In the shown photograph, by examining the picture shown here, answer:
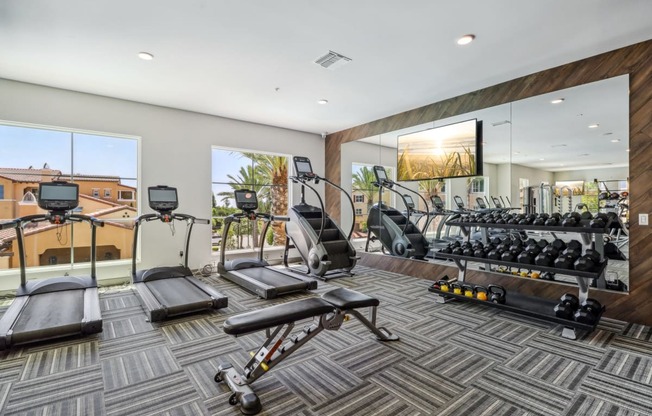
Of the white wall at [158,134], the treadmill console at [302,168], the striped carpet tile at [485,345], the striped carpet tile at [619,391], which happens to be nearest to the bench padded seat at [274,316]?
the striped carpet tile at [485,345]

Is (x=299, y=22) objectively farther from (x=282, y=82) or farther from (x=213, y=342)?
(x=213, y=342)

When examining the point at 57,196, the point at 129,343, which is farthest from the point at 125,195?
the point at 129,343

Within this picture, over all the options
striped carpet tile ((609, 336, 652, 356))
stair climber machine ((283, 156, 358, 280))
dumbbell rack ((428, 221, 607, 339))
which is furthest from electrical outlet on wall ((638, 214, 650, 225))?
stair climber machine ((283, 156, 358, 280))

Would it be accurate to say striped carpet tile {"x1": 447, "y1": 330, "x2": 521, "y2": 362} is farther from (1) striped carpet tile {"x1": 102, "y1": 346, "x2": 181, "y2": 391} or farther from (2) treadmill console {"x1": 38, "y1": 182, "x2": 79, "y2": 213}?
(2) treadmill console {"x1": 38, "y1": 182, "x2": 79, "y2": 213}

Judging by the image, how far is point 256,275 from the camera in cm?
498

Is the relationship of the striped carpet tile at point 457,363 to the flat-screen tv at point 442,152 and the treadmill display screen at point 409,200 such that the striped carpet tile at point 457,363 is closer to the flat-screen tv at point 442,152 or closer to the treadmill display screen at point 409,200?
the flat-screen tv at point 442,152

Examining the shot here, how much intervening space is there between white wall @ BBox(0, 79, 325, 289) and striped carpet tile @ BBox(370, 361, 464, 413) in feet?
15.1

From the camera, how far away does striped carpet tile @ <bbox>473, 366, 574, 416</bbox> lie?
2045 millimetres

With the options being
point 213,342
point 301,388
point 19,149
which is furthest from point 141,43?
point 301,388

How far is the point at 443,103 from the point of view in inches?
208

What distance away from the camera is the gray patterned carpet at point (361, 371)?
2.06 m

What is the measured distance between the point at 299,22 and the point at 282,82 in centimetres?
153

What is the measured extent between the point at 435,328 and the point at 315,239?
2.48 m

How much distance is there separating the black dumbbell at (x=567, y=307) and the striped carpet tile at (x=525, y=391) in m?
1.16
